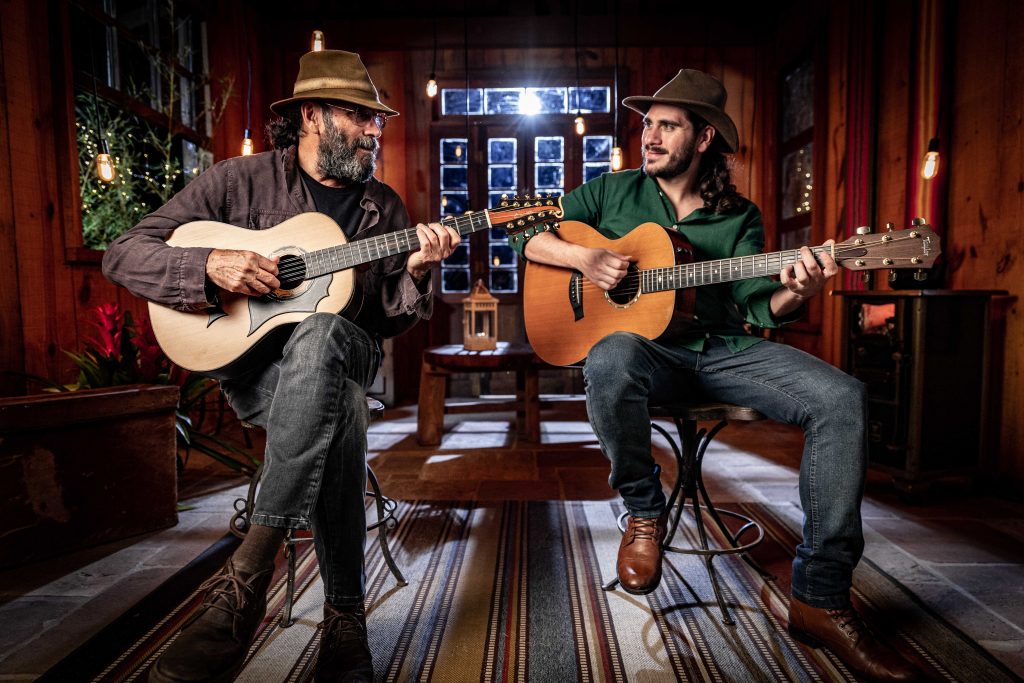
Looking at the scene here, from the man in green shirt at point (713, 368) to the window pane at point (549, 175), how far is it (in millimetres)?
3567

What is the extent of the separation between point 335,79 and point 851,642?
2.10 meters

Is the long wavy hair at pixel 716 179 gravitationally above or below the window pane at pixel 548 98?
below

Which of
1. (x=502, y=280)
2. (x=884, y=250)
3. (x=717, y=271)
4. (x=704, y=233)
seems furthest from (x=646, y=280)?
(x=502, y=280)

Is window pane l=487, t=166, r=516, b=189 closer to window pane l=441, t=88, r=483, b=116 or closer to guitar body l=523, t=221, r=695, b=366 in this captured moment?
window pane l=441, t=88, r=483, b=116

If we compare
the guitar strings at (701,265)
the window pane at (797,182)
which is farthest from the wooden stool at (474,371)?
the window pane at (797,182)

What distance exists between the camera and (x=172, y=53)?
3.87 m

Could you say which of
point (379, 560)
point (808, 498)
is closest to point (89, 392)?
point (379, 560)

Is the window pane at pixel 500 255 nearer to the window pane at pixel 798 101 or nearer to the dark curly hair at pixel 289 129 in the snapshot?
the window pane at pixel 798 101

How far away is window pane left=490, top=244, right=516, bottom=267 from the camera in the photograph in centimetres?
565

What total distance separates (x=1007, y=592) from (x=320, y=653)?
6.44ft

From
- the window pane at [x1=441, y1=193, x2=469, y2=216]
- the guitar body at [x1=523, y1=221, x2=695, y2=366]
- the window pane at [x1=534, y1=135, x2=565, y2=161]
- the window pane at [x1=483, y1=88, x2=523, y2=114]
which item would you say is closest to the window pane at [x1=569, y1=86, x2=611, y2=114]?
the window pane at [x1=534, y1=135, x2=565, y2=161]

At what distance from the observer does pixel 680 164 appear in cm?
192

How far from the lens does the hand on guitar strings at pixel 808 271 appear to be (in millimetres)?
1499

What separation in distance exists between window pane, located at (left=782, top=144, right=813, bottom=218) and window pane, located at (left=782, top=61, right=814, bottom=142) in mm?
202
